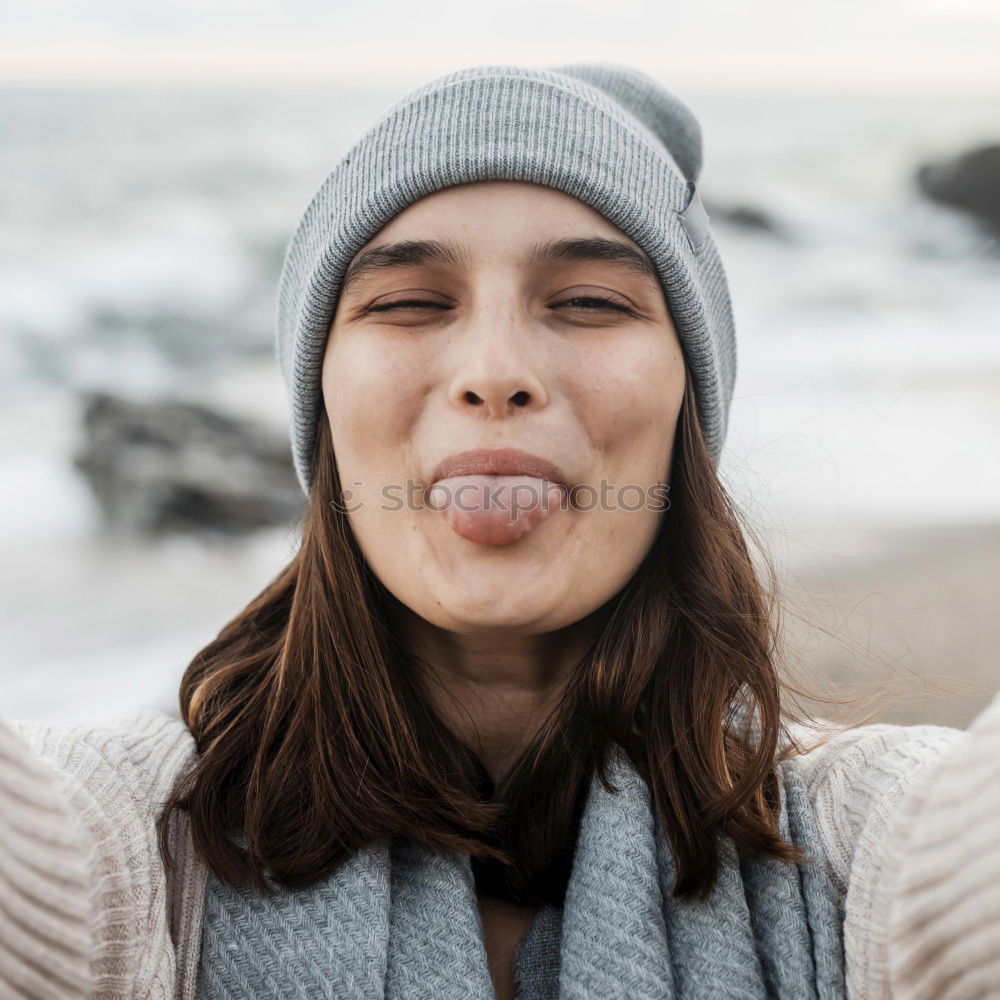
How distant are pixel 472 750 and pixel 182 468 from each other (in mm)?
6599

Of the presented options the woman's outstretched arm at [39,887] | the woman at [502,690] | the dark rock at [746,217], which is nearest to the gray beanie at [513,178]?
the woman at [502,690]

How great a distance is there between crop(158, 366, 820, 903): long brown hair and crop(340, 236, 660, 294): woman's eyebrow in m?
0.32

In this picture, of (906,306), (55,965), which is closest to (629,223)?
(55,965)

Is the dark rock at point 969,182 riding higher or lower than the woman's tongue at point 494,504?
lower

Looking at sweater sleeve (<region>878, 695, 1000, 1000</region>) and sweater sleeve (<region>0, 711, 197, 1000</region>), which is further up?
sweater sleeve (<region>878, 695, 1000, 1000</region>)

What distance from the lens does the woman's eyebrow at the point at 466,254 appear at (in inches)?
72.2

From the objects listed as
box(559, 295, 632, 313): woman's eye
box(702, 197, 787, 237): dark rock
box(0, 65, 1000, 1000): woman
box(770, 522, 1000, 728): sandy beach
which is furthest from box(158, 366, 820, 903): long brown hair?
box(702, 197, 787, 237): dark rock

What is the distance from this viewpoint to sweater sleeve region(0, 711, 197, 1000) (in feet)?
4.09

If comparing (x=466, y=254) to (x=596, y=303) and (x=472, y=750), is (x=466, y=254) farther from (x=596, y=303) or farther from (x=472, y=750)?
(x=472, y=750)

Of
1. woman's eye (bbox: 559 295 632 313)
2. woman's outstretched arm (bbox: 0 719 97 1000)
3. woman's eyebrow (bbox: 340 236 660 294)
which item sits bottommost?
woman's outstretched arm (bbox: 0 719 97 1000)

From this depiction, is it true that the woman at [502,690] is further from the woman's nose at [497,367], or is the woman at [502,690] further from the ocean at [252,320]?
the ocean at [252,320]

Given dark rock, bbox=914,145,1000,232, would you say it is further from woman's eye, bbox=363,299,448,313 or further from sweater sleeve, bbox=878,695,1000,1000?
sweater sleeve, bbox=878,695,1000,1000

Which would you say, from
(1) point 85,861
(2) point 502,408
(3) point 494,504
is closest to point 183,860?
(1) point 85,861

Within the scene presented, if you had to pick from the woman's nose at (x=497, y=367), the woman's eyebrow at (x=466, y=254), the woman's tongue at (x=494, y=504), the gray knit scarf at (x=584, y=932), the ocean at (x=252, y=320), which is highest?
the woman's eyebrow at (x=466, y=254)
